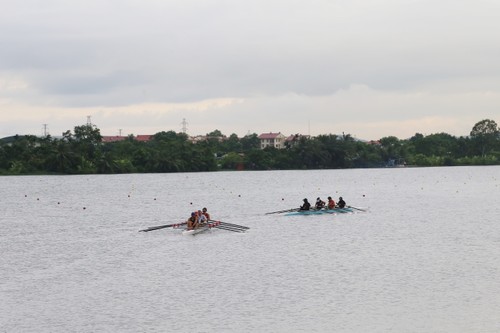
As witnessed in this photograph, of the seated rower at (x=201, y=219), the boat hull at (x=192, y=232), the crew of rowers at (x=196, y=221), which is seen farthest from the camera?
the seated rower at (x=201, y=219)

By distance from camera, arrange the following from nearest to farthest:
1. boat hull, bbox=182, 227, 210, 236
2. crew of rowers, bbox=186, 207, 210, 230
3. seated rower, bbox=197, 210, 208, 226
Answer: boat hull, bbox=182, 227, 210, 236 → crew of rowers, bbox=186, 207, 210, 230 → seated rower, bbox=197, 210, 208, 226

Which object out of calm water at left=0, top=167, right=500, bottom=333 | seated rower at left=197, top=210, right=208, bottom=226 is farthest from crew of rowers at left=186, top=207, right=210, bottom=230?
calm water at left=0, top=167, right=500, bottom=333

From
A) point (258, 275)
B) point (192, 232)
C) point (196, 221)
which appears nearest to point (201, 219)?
point (196, 221)

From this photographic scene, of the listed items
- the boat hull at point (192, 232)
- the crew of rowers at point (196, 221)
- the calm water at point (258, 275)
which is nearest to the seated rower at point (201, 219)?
the crew of rowers at point (196, 221)

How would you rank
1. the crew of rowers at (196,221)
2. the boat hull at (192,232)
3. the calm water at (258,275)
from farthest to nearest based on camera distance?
the crew of rowers at (196,221)
the boat hull at (192,232)
the calm water at (258,275)

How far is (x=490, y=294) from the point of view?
29938mm

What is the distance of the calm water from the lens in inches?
1052

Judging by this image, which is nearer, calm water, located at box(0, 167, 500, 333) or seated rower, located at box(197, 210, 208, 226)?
calm water, located at box(0, 167, 500, 333)

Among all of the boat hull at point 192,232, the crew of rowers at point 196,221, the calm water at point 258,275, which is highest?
the crew of rowers at point 196,221

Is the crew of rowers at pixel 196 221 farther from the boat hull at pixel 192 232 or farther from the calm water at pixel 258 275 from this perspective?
the calm water at pixel 258 275

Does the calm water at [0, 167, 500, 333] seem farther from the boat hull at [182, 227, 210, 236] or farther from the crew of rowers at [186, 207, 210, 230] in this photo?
the crew of rowers at [186, 207, 210, 230]

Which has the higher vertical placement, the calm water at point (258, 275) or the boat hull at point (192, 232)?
the boat hull at point (192, 232)

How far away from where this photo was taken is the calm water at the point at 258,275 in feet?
87.7

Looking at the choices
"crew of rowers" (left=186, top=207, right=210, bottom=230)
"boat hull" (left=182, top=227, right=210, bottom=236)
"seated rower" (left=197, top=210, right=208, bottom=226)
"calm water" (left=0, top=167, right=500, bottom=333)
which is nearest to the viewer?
"calm water" (left=0, top=167, right=500, bottom=333)
